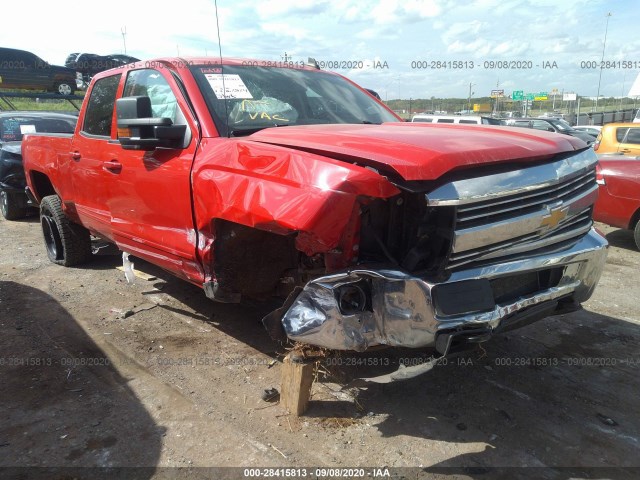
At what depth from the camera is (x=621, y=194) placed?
20.1 feet

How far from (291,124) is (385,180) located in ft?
4.64

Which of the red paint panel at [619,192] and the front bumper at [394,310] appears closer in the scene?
the front bumper at [394,310]

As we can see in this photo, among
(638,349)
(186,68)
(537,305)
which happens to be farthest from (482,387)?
(186,68)

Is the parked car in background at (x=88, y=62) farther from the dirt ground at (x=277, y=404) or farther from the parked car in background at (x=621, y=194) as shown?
the parked car in background at (x=621, y=194)

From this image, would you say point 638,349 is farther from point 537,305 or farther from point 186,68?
point 186,68

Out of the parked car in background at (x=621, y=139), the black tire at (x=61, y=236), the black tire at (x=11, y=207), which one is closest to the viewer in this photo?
the black tire at (x=61, y=236)

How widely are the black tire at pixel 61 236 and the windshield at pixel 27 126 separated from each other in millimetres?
3215

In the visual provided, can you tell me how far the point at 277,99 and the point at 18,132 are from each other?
6.92 meters

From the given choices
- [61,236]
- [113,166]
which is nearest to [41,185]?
[61,236]

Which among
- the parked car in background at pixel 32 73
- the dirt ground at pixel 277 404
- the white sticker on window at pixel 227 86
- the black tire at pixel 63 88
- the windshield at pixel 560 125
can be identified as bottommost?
the dirt ground at pixel 277 404

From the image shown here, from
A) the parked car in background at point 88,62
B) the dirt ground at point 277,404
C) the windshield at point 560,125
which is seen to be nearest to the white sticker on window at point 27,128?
the parked car in background at point 88,62

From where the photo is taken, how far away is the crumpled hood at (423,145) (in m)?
2.25

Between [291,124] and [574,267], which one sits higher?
[291,124]

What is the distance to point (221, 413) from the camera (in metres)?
2.91
